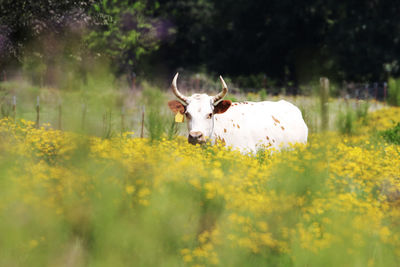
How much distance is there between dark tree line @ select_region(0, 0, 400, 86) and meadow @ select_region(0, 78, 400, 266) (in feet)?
67.4

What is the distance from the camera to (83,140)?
17.4 ft

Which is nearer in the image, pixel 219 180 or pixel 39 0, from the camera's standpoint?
pixel 219 180

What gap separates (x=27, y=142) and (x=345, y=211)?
3948 mm

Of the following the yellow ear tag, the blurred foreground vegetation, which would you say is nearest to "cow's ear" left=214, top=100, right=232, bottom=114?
the yellow ear tag

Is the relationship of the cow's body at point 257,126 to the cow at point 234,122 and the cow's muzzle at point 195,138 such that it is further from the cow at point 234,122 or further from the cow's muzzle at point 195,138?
the cow's muzzle at point 195,138

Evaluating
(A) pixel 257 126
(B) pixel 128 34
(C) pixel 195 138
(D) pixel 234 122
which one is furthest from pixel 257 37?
(C) pixel 195 138

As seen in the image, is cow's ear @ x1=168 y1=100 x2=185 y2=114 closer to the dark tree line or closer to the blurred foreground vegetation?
the blurred foreground vegetation

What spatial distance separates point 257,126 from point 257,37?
2490 centimetres

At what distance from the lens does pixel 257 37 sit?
31969mm

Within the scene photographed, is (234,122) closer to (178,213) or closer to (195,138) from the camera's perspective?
(195,138)

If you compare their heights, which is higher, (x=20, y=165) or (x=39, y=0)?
(x=39, y=0)

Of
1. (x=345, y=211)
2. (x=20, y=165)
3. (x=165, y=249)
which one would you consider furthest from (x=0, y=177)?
(x=345, y=211)

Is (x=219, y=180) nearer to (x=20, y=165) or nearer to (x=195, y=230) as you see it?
(x=195, y=230)

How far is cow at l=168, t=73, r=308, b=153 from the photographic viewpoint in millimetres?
7277
